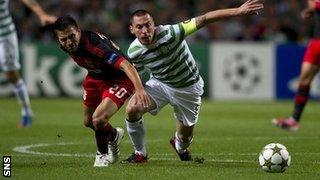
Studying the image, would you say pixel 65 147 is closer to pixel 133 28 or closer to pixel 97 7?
pixel 133 28

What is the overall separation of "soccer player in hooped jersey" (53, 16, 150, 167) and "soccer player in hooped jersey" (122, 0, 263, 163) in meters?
0.21

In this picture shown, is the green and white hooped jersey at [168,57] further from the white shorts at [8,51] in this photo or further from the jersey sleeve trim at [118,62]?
the white shorts at [8,51]

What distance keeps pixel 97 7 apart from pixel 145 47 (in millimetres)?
15359

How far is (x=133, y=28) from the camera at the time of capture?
9531mm

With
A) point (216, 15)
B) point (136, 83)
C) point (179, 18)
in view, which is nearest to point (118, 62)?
point (136, 83)

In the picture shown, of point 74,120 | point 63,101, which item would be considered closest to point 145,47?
point 74,120

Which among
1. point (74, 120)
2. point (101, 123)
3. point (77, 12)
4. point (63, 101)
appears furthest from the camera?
point (77, 12)

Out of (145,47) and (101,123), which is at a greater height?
(145,47)

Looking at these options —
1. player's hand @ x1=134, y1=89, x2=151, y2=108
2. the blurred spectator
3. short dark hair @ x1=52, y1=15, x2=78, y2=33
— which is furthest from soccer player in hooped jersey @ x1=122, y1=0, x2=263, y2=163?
the blurred spectator

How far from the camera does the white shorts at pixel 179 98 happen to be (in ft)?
33.0

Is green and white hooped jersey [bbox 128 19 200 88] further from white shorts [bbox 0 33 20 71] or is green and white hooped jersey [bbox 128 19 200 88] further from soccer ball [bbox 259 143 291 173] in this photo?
white shorts [bbox 0 33 20 71]

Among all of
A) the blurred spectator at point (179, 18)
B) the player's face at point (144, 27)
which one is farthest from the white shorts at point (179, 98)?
the blurred spectator at point (179, 18)

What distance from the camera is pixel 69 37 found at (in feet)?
29.9

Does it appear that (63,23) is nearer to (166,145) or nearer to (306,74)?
(166,145)
